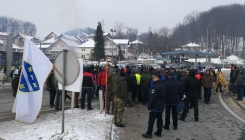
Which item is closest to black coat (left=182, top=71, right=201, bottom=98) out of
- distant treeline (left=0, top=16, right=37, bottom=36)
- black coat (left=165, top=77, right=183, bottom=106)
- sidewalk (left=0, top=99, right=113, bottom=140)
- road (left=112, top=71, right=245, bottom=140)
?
road (left=112, top=71, right=245, bottom=140)

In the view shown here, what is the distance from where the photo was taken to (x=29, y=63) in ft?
23.1

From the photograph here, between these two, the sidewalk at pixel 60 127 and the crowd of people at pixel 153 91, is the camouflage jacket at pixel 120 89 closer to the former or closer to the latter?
the crowd of people at pixel 153 91

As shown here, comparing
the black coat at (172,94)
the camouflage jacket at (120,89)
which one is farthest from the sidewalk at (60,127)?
the black coat at (172,94)

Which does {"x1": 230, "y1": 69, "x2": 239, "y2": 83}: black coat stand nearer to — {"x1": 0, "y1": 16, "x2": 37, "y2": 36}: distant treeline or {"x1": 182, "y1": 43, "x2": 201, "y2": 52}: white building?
{"x1": 0, "y1": 16, "x2": 37, "y2": 36}: distant treeline

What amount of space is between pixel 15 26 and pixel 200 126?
86773 mm

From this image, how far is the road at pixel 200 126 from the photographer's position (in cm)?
733

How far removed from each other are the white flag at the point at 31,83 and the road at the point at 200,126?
238 centimetres

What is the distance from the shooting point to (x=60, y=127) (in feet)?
23.8

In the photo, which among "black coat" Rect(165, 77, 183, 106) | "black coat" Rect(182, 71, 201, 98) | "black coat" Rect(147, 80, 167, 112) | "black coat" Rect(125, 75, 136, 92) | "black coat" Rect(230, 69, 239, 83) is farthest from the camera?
"black coat" Rect(230, 69, 239, 83)

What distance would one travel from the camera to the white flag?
274 inches

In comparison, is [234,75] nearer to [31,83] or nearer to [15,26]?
[31,83]

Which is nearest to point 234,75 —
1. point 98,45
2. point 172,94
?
point 172,94

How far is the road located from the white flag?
7.79 feet

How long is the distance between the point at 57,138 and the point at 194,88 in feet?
16.6
